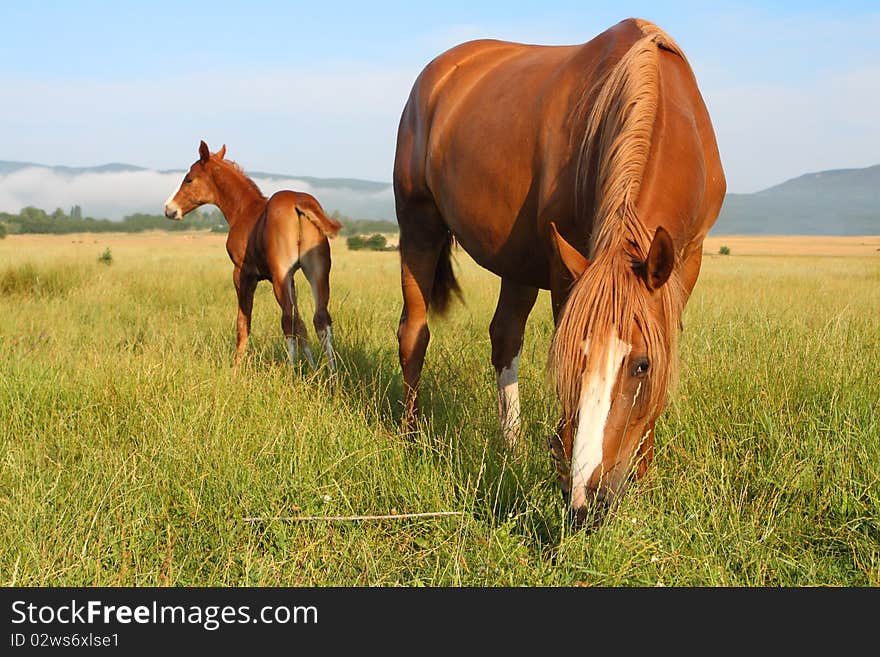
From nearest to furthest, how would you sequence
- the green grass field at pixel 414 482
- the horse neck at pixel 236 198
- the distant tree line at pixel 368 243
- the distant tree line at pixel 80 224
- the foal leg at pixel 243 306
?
1. the green grass field at pixel 414 482
2. the foal leg at pixel 243 306
3. the horse neck at pixel 236 198
4. the distant tree line at pixel 368 243
5. the distant tree line at pixel 80 224

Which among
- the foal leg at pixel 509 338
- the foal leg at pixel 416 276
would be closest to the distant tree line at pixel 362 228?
the foal leg at pixel 416 276

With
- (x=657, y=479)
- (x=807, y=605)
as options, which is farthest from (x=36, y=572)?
(x=807, y=605)

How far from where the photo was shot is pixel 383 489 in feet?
10.2

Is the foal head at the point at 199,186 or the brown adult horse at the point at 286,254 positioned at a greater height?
the foal head at the point at 199,186

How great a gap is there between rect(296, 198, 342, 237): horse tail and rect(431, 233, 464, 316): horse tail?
90.1 inches

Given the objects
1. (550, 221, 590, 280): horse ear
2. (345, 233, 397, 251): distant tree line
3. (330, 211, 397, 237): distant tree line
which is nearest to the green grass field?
(550, 221, 590, 280): horse ear

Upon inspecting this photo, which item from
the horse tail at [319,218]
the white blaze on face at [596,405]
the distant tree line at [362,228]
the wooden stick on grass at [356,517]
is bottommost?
the wooden stick on grass at [356,517]

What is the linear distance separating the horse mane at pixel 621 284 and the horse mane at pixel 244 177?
6.06m

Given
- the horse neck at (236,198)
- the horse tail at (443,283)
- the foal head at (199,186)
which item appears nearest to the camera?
the horse tail at (443,283)

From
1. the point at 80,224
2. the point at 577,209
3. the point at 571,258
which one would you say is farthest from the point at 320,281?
the point at 80,224

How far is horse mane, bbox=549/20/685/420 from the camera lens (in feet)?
7.32

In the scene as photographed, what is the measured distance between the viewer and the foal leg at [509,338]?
4.29m

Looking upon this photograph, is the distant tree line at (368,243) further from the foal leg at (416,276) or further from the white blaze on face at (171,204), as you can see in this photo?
the foal leg at (416,276)

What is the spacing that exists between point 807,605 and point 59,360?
14.5ft
